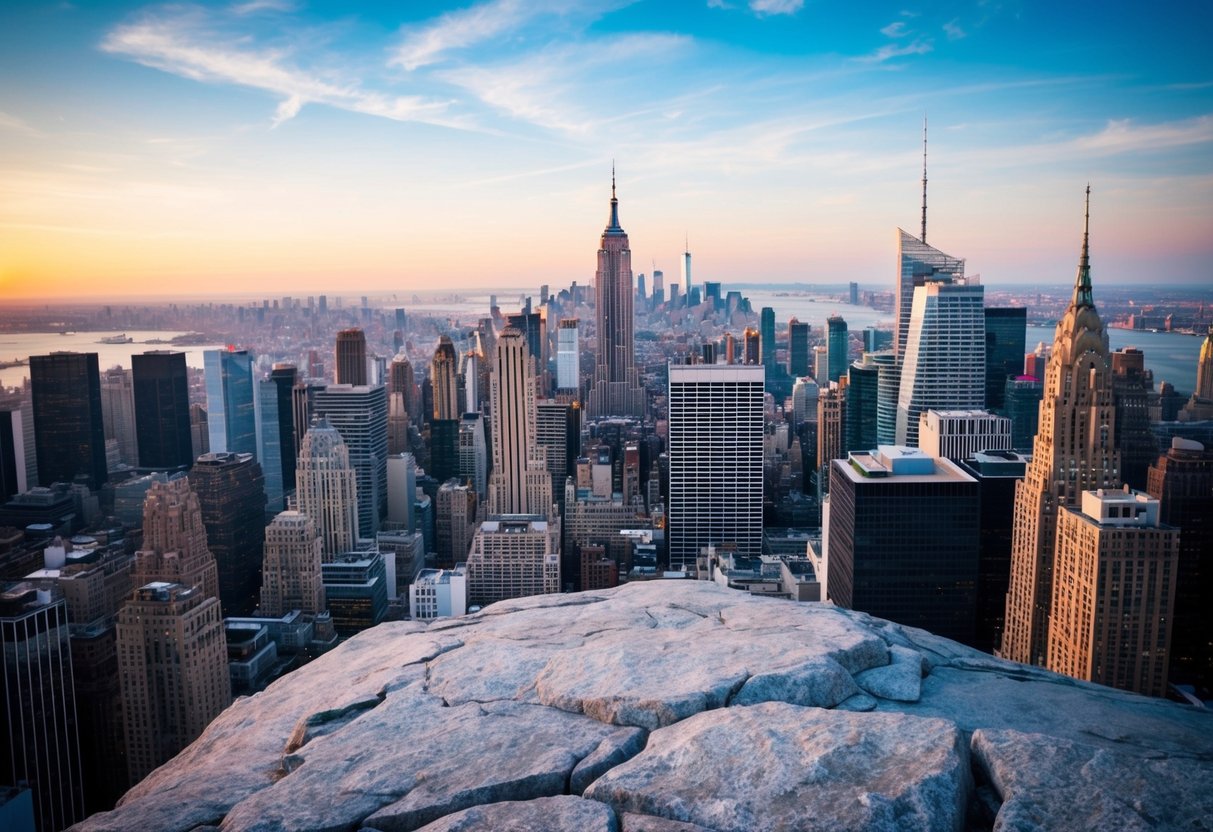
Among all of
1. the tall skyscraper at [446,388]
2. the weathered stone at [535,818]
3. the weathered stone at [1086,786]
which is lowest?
the tall skyscraper at [446,388]

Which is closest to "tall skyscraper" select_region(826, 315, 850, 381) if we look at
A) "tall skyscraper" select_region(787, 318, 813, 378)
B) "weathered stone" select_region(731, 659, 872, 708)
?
"tall skyscraper" select_region(787, 318, 813, 378)

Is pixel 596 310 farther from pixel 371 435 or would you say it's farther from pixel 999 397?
pixel 999 397

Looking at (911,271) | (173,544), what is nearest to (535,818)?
(173,544)

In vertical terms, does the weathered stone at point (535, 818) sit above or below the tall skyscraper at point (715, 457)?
above

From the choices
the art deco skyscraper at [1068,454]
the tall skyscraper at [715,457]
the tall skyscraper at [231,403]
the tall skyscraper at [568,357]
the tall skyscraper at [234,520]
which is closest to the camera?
the art deco skyscraper at [1068,454]

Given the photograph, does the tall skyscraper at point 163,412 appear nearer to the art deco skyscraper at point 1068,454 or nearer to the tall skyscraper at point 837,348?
the art deco skyscraper at point 1068,454

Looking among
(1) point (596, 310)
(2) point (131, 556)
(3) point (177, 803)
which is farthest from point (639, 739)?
(1) point (596, 310)

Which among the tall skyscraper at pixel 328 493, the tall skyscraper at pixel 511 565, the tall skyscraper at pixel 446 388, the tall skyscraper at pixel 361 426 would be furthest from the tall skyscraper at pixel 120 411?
the tall skyscraper at pixel 446 388
